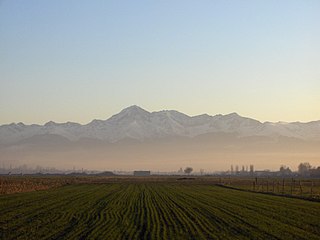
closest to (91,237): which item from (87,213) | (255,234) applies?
(255,234)

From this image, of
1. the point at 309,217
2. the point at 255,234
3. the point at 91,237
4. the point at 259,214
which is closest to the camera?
the point at 91,237

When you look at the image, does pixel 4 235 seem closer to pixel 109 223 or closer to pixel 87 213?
pixel 109 223

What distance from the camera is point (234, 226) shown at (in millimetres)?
24250

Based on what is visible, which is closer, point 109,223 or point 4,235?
point 4,235

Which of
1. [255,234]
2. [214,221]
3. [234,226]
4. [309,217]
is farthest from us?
[309,217]

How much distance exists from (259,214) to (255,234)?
932 centimetres

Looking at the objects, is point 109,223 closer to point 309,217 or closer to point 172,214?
point 172,214

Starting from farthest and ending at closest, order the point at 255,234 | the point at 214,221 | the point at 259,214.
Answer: the point at 259,214 < the point at 214,221 < the point at 255,234

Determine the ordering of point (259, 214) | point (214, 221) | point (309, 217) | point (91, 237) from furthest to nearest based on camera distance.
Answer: point (259, 214) < point (309, 217) < point (214, 221) < point (91, 237)

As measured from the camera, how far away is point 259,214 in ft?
100

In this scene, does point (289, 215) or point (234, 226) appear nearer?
point (234, 226)

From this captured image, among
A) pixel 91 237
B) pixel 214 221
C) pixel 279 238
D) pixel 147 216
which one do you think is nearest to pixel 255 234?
pixel 279 238

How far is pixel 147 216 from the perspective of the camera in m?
29.2

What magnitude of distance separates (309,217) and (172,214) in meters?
8.09
